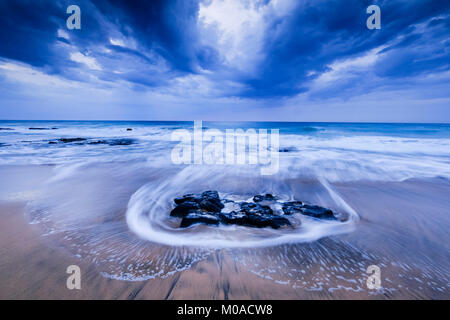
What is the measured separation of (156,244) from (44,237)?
1.84m

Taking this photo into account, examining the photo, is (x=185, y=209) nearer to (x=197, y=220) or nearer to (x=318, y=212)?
(x=197, y=220)

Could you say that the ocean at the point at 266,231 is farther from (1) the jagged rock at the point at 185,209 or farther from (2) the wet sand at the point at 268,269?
(1) the jagged rock at the point at 185,209

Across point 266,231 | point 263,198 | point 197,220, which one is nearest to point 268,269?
point 266,231

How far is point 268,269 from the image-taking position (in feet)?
8.00

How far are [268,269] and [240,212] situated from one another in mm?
1561

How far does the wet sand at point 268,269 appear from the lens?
2.08m

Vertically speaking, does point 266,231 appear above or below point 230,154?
below

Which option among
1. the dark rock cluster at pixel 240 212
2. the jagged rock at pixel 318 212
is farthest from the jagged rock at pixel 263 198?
the jagged rock at pixel 318 212

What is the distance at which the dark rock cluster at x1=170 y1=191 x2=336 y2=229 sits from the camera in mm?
3490

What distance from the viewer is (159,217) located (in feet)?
12.7

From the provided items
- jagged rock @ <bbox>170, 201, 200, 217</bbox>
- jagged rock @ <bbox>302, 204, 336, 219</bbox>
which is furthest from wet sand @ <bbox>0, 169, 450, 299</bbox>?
jagged rock @ <bbox>170, 201, 200, 217</bbox>

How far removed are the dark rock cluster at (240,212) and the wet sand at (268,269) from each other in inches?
25.5
